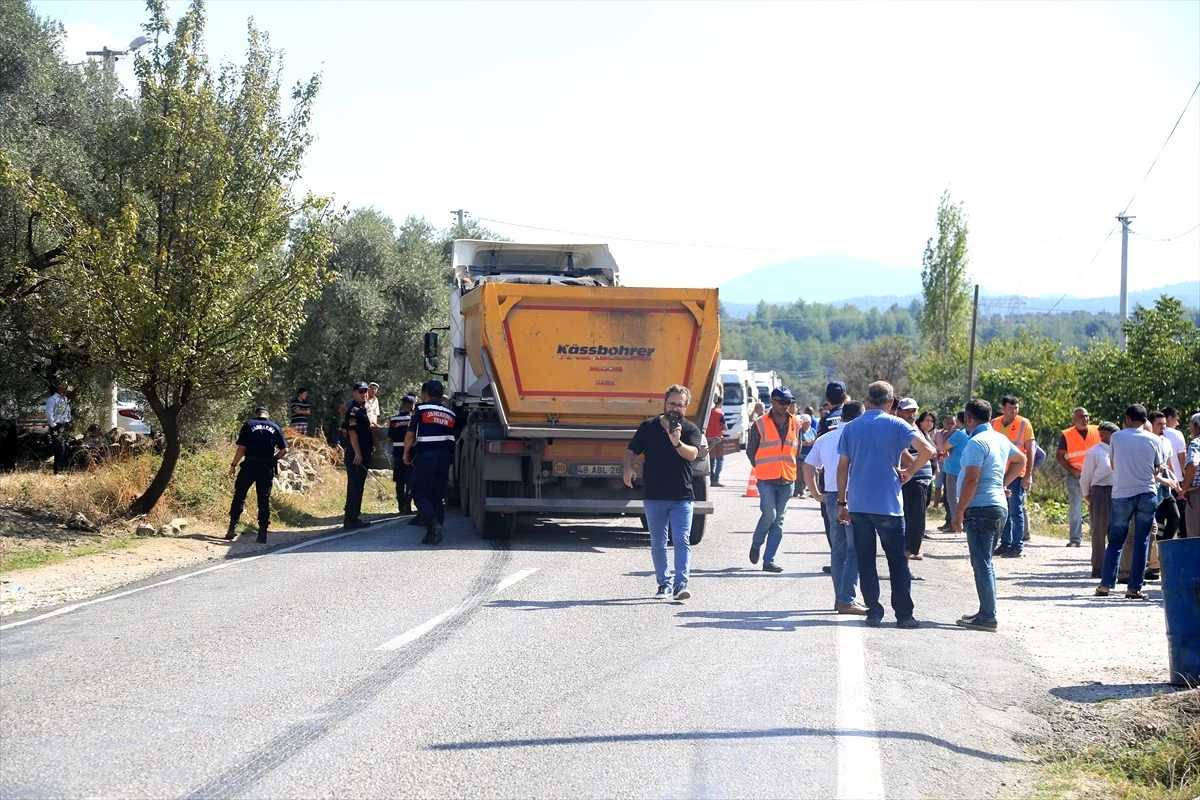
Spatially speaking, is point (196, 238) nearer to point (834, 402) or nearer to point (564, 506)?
point (564, 506)

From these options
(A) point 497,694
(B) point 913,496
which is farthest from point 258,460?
(A) point 497,694

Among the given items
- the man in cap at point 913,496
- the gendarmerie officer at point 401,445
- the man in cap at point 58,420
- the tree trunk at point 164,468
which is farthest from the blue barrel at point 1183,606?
the man in cap at point 58,420

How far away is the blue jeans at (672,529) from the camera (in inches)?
444

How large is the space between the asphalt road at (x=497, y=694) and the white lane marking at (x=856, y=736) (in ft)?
0.06

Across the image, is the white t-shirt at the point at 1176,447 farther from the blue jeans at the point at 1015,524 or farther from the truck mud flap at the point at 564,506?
the truck mud flap at the point at 564,506

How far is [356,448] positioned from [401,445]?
1456 mm

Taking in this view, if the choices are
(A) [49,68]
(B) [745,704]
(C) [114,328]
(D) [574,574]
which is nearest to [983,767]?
(B) [745,704]

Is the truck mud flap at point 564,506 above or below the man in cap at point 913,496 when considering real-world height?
below

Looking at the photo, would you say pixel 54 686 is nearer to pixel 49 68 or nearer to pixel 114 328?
pixel 114 328

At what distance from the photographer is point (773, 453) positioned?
45.6ft

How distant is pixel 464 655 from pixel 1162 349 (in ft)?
63.6

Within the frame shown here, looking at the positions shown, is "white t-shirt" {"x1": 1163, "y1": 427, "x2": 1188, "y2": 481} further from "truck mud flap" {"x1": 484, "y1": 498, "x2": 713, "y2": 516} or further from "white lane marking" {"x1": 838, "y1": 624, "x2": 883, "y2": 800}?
"white lane marking" {"x1": 838, "y1": 624, "x2": 883, "y2": 800}

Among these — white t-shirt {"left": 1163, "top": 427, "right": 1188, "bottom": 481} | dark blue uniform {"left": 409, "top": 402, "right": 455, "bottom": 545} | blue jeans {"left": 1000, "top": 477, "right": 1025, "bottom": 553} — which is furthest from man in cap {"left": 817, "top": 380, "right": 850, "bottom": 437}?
dark blue uniform {"left": 409, "top": 402, "right": 455, "bottom": 545}

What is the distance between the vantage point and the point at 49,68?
21.3m
